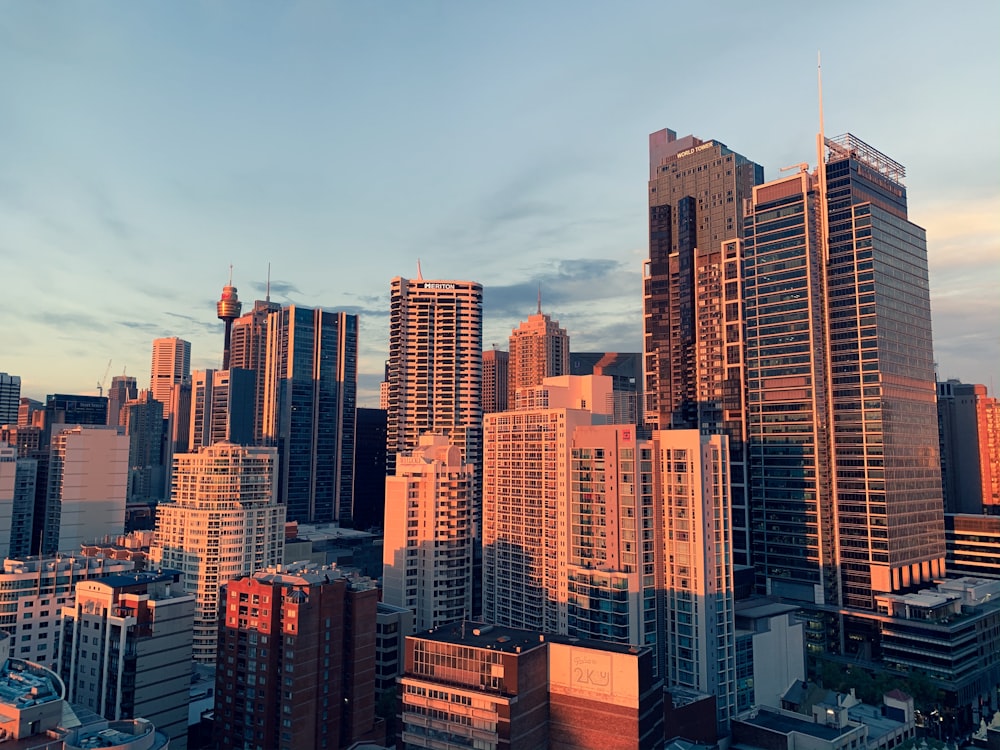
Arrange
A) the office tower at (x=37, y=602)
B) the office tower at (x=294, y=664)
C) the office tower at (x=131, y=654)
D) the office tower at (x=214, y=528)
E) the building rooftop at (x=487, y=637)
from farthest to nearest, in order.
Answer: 1. the office tower at (x=214, y=528)
2. the office tower at (x=37, y=602)
3. the office tower at (x=131, y=654)
4. the office tower at (x=294, y=664)
5. the building rooftop at (x=487, y=637)

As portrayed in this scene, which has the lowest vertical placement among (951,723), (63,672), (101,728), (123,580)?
(951,723)

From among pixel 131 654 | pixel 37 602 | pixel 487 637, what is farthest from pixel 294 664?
pixel 37 602

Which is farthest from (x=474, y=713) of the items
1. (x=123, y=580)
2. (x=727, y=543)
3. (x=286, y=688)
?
(x=123, y=580)

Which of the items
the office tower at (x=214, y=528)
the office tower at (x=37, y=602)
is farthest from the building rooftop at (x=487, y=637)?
the office tower at (x=214, y=528)

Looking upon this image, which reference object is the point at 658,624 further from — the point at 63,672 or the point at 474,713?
the point at 63,672

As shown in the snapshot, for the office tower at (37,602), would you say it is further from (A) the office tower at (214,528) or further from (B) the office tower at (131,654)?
(A) the office tower at (214,528)
